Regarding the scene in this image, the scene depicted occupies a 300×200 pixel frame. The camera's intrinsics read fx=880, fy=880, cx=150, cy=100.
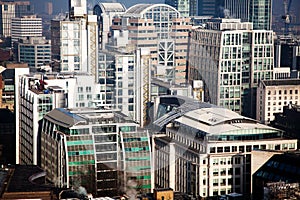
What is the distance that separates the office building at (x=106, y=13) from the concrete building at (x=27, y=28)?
898 cm

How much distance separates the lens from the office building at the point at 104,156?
11.2m

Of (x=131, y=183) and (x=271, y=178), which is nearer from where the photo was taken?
(x=271, y=178)

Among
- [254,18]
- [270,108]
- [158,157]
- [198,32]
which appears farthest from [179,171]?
[254,18]

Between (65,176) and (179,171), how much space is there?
1575 mm

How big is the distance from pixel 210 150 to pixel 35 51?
15.2 metres

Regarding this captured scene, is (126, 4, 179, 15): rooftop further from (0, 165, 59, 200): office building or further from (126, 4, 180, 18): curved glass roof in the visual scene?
(0, 165, 59, 200): office building

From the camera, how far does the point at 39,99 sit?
12867mm

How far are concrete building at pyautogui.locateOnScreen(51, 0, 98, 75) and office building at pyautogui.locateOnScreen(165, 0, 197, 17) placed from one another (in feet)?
25.2

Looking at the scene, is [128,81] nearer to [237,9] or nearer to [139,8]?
[139,8]

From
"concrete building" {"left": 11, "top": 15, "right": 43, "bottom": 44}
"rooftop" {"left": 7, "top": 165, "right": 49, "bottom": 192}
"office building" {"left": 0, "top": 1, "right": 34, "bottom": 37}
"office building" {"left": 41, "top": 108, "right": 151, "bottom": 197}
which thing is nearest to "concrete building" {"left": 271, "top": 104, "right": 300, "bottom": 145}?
"office building" {"left": 41, "top": 108, "right": 151, "bottom": 197}

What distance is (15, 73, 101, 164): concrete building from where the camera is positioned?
12914 mm

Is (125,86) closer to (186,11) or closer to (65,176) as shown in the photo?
(65,176)

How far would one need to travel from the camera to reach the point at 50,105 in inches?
510

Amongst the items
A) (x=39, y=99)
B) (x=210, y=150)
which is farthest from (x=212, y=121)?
(x=39, y=99)
